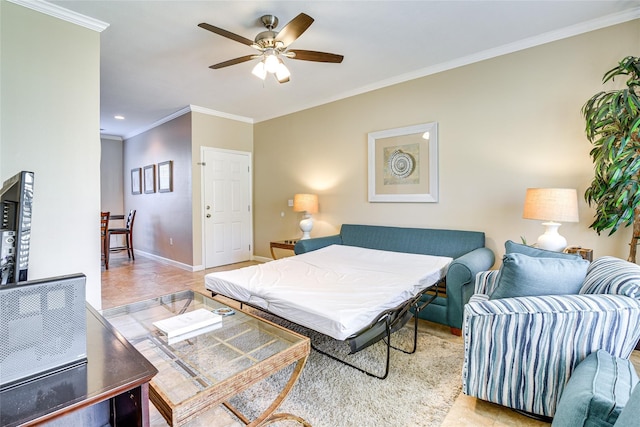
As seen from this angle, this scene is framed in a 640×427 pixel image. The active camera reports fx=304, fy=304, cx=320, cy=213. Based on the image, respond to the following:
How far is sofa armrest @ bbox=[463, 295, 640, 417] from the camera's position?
4.49ft

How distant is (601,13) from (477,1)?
1.10 metres

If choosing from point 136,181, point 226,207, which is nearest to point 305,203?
point 226,207

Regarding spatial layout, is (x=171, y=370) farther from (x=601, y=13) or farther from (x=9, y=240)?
(x=601, y=13)

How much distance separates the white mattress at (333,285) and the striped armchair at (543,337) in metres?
0.64

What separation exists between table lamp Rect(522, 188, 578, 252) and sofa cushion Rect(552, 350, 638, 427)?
135 cm

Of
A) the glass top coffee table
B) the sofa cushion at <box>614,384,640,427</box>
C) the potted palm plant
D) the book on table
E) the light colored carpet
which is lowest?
the light colored carpet

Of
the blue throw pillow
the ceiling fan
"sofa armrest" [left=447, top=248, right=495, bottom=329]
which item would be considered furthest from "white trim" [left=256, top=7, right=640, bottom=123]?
the blue throw pillow

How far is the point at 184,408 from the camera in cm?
103

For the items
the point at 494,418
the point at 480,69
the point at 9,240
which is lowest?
the point at 494,418

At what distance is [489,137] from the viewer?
3.15 meters

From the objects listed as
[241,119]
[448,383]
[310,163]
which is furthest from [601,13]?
[241,119]

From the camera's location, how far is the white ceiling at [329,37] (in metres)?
2.38

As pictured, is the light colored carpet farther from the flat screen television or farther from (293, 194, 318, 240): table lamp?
(293, 194, 318, 240): table lamp

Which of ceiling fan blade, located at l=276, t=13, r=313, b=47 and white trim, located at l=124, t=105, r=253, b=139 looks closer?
ceiling fan blade, located at l=276, t=13, r=313, b=47
